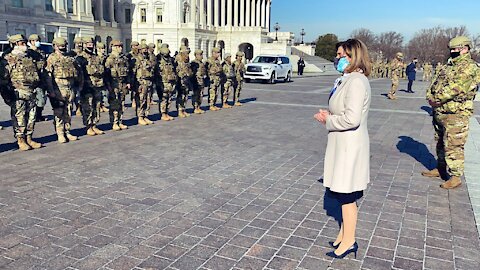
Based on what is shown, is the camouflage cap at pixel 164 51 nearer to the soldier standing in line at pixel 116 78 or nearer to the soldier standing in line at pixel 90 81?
the soldier standing in line at pixel 116 78

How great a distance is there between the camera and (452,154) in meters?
5.95

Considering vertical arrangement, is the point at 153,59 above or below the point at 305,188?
above

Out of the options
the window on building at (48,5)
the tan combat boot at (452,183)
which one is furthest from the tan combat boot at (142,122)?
the window on building at (48,5)

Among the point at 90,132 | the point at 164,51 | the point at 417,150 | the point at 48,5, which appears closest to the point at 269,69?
the point at 164,51

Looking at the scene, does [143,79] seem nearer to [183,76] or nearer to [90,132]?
[183,76]

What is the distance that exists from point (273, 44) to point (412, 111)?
53.7 m

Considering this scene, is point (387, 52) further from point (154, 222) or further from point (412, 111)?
point (154, 222)

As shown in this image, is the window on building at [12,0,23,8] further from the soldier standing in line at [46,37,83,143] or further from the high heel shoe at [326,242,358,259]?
the high heel shoe at [326,242,358,259]

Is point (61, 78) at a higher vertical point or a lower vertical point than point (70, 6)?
lower

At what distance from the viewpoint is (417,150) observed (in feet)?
27.8

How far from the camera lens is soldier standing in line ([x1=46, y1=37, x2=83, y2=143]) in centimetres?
816

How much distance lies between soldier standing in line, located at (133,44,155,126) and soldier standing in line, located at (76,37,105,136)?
1160mm

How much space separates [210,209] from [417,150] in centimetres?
537

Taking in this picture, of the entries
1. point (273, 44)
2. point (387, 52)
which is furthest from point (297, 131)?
point (387, 52)
